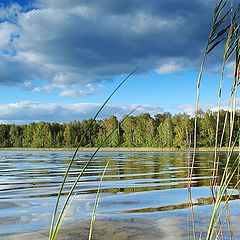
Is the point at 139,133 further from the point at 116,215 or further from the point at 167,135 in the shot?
the point at 116,215

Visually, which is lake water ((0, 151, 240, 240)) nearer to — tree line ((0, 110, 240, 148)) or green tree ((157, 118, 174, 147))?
tree line ((0, 110, 240, 148))

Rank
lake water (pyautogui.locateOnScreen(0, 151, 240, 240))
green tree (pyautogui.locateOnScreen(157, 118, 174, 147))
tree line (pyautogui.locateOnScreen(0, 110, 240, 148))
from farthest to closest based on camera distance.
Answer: green tree (pyautogui.locateOnScreen(157, 118, 174, 147)), tree line (pyautogui.locateOnScreen(0, 110, 240, 148)), lake water (pyautogui.locateOnScreen(0, 151, 240, 240))

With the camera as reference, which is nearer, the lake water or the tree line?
the lake water

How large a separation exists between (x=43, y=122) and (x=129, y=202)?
99.2 meters

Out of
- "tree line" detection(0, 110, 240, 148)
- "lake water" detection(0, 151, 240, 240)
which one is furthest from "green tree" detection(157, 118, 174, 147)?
"lake water" detection(0, 151, 240, 240)

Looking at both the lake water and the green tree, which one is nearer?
the lake water

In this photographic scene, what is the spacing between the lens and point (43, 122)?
3920 inches

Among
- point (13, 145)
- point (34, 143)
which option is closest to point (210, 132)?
point (34, 143)

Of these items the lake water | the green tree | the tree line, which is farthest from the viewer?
the green tree

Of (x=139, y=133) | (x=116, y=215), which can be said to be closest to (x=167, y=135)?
(x=139, y=133)

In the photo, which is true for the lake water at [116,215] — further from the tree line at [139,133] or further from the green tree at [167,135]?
the green tree at [167,135]

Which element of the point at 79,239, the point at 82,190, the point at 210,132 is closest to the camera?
the point at 79,239

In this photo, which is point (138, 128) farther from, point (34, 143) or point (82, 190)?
point (82, 190)

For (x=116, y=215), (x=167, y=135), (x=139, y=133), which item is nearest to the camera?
(x=116, y=215)
